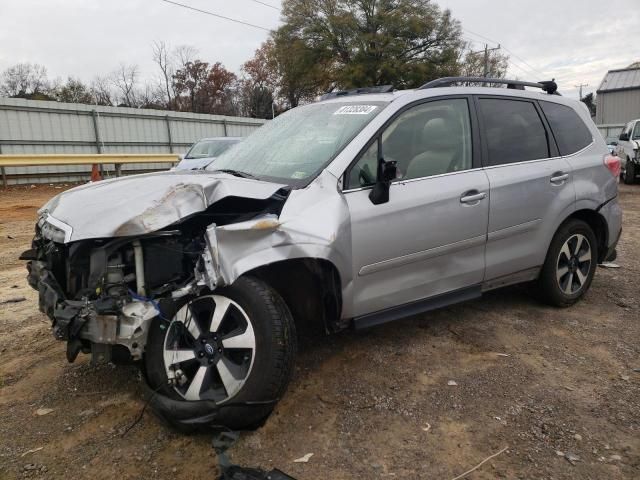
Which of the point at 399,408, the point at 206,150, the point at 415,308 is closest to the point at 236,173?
the point at 415,308

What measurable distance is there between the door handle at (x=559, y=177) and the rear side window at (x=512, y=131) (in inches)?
6.8

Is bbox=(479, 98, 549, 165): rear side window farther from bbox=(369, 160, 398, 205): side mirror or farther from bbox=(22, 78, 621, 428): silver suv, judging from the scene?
bbox=(369, 160, 398, 205): side mirror

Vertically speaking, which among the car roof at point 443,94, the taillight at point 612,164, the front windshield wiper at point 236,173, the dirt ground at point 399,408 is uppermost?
the car roof at point 443,94

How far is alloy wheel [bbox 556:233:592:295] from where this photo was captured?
4055 millimetres

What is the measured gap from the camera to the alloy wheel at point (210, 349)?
2.47 metres

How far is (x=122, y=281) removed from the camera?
Answer: 243 centimetres

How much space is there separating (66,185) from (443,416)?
54.9 ft

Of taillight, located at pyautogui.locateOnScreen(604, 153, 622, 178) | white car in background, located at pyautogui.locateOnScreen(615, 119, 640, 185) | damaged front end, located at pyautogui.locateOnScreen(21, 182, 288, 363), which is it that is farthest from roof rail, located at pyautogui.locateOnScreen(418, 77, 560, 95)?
white car in background, located at pyautogui.locateOnScreen(615, 119, 640, 185)

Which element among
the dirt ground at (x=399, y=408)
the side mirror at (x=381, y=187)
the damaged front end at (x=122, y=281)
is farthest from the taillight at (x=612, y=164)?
the damaged front end at (x=122, y=281)

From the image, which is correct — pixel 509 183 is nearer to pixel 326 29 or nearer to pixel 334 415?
pixel 334 415

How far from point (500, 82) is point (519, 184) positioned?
0.93 meters

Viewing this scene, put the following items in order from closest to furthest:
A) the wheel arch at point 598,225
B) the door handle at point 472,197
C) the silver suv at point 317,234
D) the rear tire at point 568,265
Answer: the silver suv at point 317,234 < the door handle at point 472,197 < the rear tire at point 568,265 < the wheel arch at point 598,225

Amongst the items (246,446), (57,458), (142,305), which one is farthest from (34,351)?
(246,446)

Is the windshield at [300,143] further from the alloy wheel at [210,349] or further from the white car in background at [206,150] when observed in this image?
the white car in background at [206,150]
